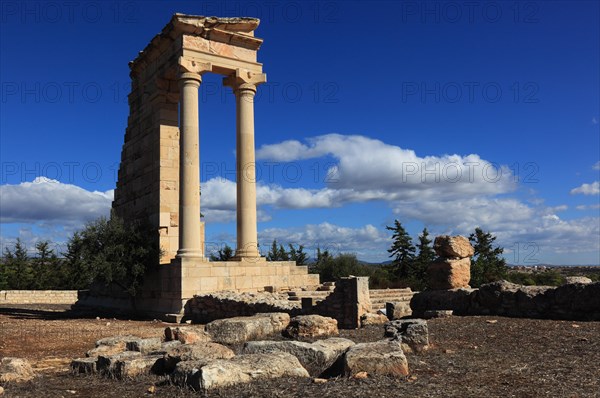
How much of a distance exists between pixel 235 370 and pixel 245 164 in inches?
631

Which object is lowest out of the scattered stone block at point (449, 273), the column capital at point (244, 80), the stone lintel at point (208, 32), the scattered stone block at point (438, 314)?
the scattered stone block at point (438, 314)

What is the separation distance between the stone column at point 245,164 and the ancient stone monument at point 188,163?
0.04m

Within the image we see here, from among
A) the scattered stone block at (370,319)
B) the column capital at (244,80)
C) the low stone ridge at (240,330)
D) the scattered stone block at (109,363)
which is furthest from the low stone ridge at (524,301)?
the column capital at (244,80)

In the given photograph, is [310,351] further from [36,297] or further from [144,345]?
[36,297]

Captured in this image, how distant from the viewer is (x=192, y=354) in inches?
323

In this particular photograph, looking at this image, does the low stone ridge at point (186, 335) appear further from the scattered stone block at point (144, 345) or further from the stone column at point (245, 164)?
the stone column at point (245, 164)

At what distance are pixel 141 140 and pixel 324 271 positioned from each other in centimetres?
1746

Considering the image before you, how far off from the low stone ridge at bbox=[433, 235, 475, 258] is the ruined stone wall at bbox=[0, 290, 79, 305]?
83.4ft

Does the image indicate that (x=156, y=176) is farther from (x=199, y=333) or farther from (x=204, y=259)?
(x=199, y=333)

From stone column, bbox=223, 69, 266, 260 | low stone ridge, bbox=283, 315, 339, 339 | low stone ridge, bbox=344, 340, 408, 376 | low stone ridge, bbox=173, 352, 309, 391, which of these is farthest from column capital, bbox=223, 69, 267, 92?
low stone ridge, bbox=344, 340, 408, 376

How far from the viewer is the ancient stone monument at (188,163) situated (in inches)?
804

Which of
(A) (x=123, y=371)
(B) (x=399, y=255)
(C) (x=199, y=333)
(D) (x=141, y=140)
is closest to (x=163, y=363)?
(A) (x=123, y=371)

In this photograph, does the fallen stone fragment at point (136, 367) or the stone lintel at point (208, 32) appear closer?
the fallen stone fragment at point (136, 367)

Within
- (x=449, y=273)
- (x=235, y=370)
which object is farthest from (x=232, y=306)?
(x=235, y=370)
